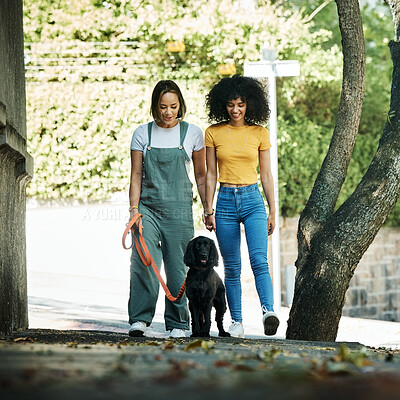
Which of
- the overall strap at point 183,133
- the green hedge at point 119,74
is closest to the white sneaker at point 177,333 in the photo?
the overall strap at point 183,133

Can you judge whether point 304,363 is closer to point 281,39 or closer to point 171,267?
point 171,267

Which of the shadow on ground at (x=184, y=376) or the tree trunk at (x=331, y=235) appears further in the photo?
the tree trunk at (x=331, y=235)

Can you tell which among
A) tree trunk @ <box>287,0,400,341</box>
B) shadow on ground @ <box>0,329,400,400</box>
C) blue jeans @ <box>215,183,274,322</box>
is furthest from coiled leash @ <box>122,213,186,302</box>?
shadow on ground @ <box>0,329,400,400</box>

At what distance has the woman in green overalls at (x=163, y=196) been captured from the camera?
6.24m

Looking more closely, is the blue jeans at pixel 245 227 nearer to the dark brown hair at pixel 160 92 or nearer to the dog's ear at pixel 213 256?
the dog's ear at pixel 213 256

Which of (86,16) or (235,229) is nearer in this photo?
(235,229)

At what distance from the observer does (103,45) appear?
14.6 metres

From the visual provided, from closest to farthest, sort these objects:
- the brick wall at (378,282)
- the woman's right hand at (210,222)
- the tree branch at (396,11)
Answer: the woman's right hand at (210,222)
the tree branch at (396,11)
the brick wall at (378,282)

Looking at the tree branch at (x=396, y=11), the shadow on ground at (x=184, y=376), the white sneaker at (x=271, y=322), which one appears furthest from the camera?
the tree branch at (x=396, y=11)

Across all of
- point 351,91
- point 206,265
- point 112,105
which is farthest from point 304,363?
point 112,105

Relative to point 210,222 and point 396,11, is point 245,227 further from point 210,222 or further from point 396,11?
point 396,11

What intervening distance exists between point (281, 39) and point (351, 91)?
25.5ft

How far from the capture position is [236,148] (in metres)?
6.25

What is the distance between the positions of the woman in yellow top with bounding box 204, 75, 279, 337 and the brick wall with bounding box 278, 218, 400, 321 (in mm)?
9515
